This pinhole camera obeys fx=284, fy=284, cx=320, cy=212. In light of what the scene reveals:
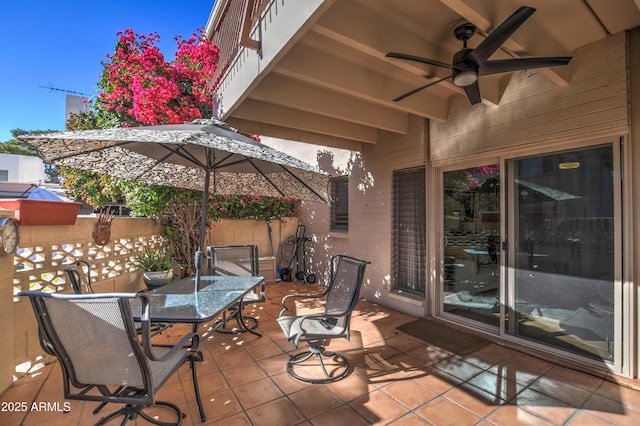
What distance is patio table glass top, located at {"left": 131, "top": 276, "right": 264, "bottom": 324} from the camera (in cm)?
192

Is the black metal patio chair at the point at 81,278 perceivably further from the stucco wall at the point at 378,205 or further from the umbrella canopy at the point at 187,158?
the stucco wall at the point at 378,205

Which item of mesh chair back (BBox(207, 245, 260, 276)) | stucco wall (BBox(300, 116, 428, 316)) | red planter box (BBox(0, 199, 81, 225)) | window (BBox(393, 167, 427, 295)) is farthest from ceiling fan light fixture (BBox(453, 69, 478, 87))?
red planter box (BBox(0, 199, 81, 225))

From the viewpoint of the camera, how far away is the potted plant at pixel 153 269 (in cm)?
437

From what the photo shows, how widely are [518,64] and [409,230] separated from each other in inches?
106

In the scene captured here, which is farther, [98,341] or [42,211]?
[42,211]

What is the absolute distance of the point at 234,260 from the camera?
396cm

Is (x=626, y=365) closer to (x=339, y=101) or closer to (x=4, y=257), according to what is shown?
(x=339, y=101)

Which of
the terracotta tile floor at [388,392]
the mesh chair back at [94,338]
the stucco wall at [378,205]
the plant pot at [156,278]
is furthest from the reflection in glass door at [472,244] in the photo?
the plant pot at [156,278]

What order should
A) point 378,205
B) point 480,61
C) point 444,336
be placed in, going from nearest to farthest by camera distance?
point 480,61 → point 444,336 → point 378,205

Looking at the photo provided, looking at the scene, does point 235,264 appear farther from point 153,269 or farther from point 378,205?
point 378,205

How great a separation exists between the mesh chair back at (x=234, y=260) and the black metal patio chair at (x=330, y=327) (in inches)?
51.2

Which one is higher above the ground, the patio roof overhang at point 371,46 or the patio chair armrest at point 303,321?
the patio roof overhang at point 371,46

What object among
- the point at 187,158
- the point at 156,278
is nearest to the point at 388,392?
the point at 187,158

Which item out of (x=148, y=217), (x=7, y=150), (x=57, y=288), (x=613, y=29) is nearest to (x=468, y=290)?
(x=613, y=29)
